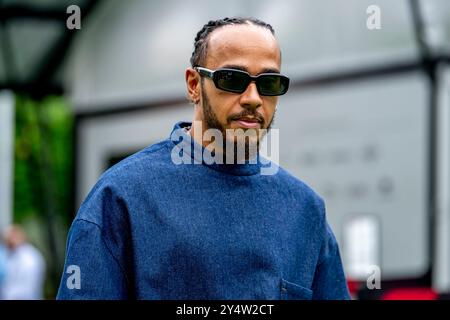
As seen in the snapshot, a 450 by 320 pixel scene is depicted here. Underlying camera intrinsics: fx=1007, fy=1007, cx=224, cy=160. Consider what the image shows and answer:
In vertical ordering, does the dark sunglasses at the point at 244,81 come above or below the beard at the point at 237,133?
above

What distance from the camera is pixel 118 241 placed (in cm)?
196

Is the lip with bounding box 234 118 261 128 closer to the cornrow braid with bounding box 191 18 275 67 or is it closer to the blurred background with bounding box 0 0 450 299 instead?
the cornrow braid with bounding box 191 18 275 67

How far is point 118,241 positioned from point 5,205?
11.1 metres

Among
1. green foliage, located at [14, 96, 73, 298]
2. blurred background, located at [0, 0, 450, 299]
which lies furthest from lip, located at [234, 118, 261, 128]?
green foliage, located at [14, 96, 73, 298]

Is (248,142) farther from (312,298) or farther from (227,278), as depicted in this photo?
(312,298)

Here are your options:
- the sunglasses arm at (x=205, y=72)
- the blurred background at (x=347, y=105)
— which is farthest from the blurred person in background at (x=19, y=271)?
the sunglasses arm at (x=205, y=72)

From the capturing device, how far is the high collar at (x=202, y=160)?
2.06 metres

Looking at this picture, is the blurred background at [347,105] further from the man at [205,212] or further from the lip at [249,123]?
the lip at [249,123]

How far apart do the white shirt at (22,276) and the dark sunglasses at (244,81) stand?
8707 millimetres

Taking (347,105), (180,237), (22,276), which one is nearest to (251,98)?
(180,237)

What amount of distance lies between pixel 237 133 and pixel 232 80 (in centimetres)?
11

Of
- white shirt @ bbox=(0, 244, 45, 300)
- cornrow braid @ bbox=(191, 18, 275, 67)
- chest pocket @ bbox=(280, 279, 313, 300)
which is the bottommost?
white shirt @ bbox=(0, 244, 45, 300)

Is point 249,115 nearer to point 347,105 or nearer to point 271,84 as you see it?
point 271,84

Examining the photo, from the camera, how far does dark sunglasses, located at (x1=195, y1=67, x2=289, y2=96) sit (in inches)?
76.5
